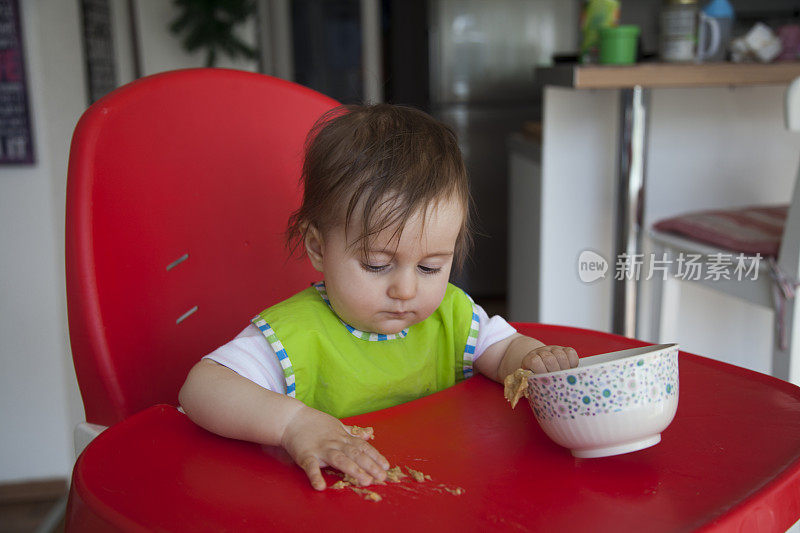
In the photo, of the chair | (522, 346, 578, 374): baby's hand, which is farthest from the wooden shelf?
(522, 346, 578, 374): baby's hand

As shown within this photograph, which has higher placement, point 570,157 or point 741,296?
point 570,157

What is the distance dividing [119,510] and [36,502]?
1.56m

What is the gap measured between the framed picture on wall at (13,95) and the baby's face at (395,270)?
1.17 meters

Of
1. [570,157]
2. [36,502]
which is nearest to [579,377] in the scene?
[570,157]

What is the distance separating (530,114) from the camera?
11.8 feet

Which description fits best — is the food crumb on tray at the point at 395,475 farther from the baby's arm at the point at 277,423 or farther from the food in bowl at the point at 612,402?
the food in bowl at the point at 612,402

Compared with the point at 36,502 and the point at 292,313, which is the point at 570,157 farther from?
the point at 36,502

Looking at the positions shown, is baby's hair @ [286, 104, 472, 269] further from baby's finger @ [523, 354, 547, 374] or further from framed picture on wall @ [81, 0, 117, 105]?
framed picture on wall @ [81, 0, 117, 105]

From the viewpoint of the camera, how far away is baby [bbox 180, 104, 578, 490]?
0.67 metres

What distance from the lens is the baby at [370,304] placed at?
2.19 ft

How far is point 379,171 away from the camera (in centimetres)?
69

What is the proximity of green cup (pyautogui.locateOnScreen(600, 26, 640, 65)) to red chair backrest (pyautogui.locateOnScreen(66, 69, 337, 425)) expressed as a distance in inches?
34.5

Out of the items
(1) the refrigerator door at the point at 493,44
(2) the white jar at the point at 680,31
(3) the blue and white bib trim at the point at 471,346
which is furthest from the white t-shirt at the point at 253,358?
(1) the refrigerator door at the point at 493,44

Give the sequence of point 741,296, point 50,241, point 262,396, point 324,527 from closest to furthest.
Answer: point 324,527
point 262,396
point 741,296
point 50,241
